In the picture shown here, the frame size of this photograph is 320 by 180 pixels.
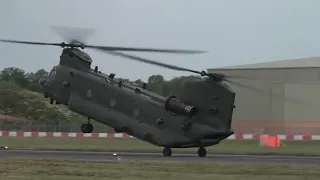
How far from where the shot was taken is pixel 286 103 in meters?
61.7

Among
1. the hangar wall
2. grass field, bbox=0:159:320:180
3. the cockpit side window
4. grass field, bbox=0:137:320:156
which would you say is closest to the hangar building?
the hangar wall

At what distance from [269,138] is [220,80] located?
46.3ft

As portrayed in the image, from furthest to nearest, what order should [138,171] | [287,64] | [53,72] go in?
[287,64] < [53,72] < [138,171]

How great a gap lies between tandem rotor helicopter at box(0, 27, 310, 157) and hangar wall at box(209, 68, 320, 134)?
1111 inches

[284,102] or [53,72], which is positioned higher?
[284,102]

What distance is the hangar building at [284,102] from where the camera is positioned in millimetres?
58456

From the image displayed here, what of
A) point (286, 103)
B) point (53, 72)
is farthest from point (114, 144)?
point (286, 103)

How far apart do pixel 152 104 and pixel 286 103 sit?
3443 cm

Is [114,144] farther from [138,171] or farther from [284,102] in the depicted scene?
[284,102]

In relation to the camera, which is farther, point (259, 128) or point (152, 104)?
point (259, 128)

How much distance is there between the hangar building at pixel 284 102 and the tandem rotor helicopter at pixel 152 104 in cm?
2705

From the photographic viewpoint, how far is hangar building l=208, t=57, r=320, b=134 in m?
58.5

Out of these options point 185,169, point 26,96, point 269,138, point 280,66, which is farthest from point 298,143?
point 26,96

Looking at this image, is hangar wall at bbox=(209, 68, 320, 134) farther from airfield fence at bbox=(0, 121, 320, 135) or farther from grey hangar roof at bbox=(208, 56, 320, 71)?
grey hangar roof at bbox=(208, 56, 320, 71)
